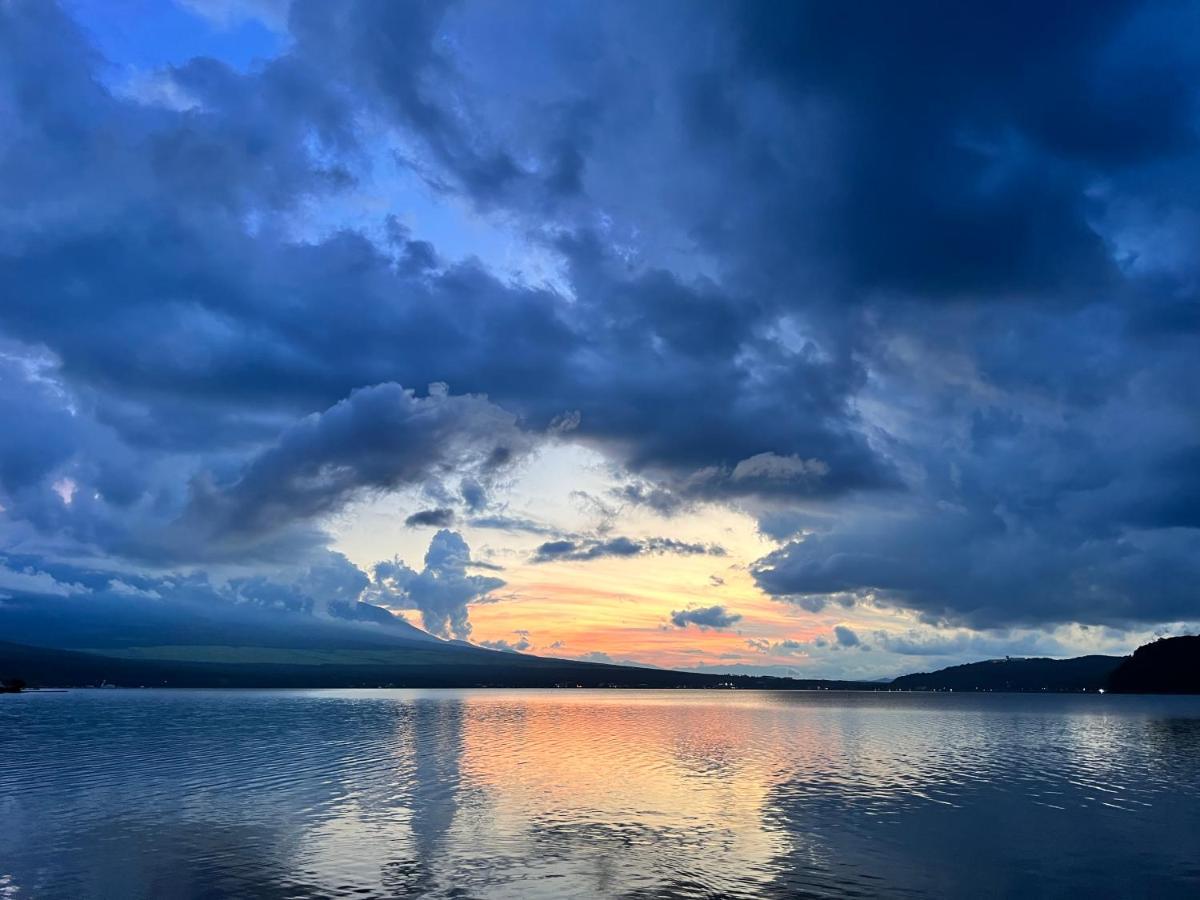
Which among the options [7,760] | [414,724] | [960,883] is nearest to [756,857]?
[960,883]

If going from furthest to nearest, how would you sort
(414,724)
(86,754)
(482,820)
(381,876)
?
(414,724) → (86,754) → (482,820) → (381,876)

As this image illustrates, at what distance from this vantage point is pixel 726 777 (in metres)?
88.2

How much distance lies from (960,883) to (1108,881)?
8.04m

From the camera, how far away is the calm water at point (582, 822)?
43188 millimetres

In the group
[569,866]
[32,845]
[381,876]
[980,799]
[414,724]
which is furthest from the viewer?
[414,724]

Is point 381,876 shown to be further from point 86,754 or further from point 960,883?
point 86,754

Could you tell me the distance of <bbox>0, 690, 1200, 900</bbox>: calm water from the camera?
4319 centimetres

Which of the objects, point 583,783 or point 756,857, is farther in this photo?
point 583,783

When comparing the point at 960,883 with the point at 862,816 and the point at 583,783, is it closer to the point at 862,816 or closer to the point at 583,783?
the point at 862,816

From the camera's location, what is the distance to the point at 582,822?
198 ft

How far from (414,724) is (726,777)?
348 ft

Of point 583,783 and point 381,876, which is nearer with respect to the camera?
point 381,876

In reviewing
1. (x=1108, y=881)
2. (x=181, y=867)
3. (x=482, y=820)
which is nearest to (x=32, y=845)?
(x=181, y=867)

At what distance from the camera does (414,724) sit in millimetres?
178250
